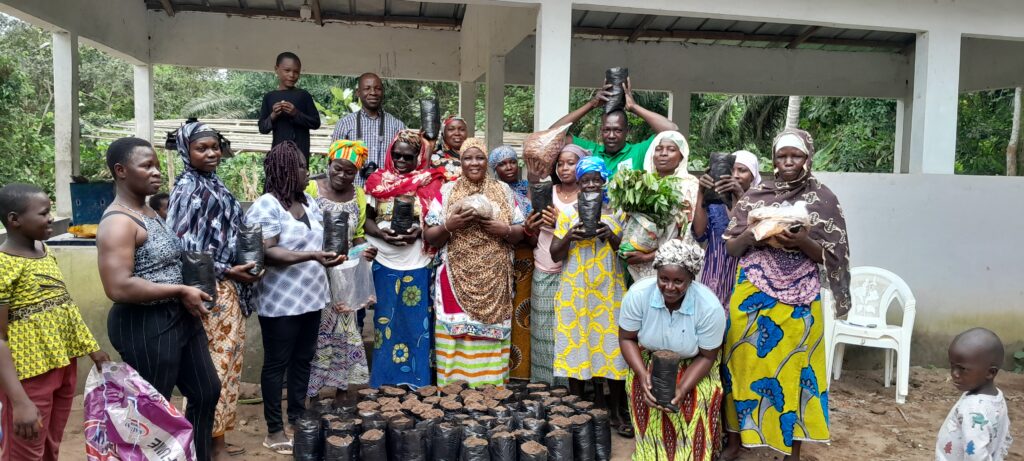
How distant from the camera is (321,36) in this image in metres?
10.1

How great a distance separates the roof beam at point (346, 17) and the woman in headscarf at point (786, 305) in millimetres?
7445

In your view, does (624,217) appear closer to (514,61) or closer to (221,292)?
(221,292)

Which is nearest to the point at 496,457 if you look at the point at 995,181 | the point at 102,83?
the point at 995,181

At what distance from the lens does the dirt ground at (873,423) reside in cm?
402

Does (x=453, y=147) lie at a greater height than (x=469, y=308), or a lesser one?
greater

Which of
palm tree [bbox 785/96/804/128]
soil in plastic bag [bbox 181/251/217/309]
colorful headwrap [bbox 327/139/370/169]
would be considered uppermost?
palm tree [bbox 785/96/804/128]

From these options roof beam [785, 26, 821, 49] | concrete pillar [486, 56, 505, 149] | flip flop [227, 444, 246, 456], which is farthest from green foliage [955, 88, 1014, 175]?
flip flop [227, 444, 246, 456]

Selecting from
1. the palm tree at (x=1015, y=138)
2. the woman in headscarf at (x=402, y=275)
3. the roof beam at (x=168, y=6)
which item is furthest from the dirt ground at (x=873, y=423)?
the palm tree at (x=1015, y=138)

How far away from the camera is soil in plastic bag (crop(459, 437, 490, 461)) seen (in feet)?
11.5

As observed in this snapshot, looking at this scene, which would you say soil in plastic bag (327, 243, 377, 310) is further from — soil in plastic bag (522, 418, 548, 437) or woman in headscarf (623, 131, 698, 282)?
woman in headscarf (623, 131, 698, 282)

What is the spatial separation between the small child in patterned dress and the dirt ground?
143 cm

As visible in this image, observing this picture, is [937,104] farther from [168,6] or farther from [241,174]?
[241,174]

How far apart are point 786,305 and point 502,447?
155 cm

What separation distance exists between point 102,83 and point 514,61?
1222 cm
